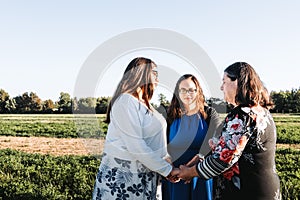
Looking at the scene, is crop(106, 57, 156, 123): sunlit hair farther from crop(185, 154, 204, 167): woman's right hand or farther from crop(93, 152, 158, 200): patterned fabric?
crop(185, 154, 204, 167): woman's right hand

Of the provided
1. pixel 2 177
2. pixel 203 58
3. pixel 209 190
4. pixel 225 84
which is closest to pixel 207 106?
pixel 203 58

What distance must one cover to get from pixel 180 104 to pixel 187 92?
0.14 m

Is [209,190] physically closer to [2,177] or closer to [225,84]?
[225,84]

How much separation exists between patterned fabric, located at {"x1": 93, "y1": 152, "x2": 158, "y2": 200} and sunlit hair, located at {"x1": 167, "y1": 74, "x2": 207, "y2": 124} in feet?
2.63

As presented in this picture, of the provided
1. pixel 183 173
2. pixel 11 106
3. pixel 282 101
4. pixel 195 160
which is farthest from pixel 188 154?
pixel 11 106

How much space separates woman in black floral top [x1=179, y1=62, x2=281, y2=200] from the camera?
1940 millimetres

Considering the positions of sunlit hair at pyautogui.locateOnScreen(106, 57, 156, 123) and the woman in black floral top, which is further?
sunlit hair at pyautogui.locateOnScreen(106, 57, 156, 123)

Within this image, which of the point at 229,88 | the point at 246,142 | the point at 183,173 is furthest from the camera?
the point at 183,173

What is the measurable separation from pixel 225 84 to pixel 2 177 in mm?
4232

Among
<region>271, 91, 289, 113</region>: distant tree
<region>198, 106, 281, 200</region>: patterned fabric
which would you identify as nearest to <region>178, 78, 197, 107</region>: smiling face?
<region>198, 106, 281, 200</region>: patterned fabric

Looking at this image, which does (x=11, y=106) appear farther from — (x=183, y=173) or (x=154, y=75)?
(x=154, y=75)

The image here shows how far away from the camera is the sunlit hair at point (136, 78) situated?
2.15m

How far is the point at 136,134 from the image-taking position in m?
2.10

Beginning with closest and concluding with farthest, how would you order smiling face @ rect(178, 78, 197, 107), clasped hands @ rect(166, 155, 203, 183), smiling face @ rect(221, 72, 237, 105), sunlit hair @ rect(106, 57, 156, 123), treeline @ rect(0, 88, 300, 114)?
smiling face @ rect(221, 72, 237, 105) < sunlit hair @ rect(106, 57, 156, 123) < clasped hands @ rect(166, 155, 203, 183) < smiling face @ rect(178, 78, 197, 107) < treeline @ rect(0, 88, 300, 114)
